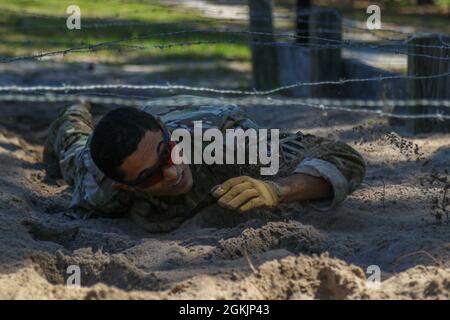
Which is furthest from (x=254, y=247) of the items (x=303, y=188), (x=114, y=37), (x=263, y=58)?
(x=114, y=37)

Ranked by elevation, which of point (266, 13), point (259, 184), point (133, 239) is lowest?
point (133, 239)

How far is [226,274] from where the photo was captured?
3.55 meters

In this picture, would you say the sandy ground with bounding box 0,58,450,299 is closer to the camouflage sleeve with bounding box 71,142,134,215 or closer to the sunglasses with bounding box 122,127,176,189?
the camouflage sleeve with bounding box 71,142,134,215

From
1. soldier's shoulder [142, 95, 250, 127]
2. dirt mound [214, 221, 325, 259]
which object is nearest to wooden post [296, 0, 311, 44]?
soldier's shoulder [142, 95, 250, 127]

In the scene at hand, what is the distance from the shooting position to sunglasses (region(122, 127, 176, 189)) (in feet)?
14.3

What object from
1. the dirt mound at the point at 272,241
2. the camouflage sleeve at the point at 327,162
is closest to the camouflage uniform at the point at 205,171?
the camouflage sleeve at the point at 327,162

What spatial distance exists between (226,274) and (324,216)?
126 cm

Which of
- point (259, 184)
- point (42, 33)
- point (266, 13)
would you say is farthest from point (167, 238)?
point (42, 33)

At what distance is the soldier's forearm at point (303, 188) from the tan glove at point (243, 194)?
0.65 feet

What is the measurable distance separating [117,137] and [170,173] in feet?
1.01

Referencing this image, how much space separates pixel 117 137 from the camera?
4266 millimetres

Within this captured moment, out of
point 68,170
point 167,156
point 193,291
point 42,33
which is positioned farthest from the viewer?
point 42,33

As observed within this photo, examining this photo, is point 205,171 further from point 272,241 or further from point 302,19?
point 302,19
